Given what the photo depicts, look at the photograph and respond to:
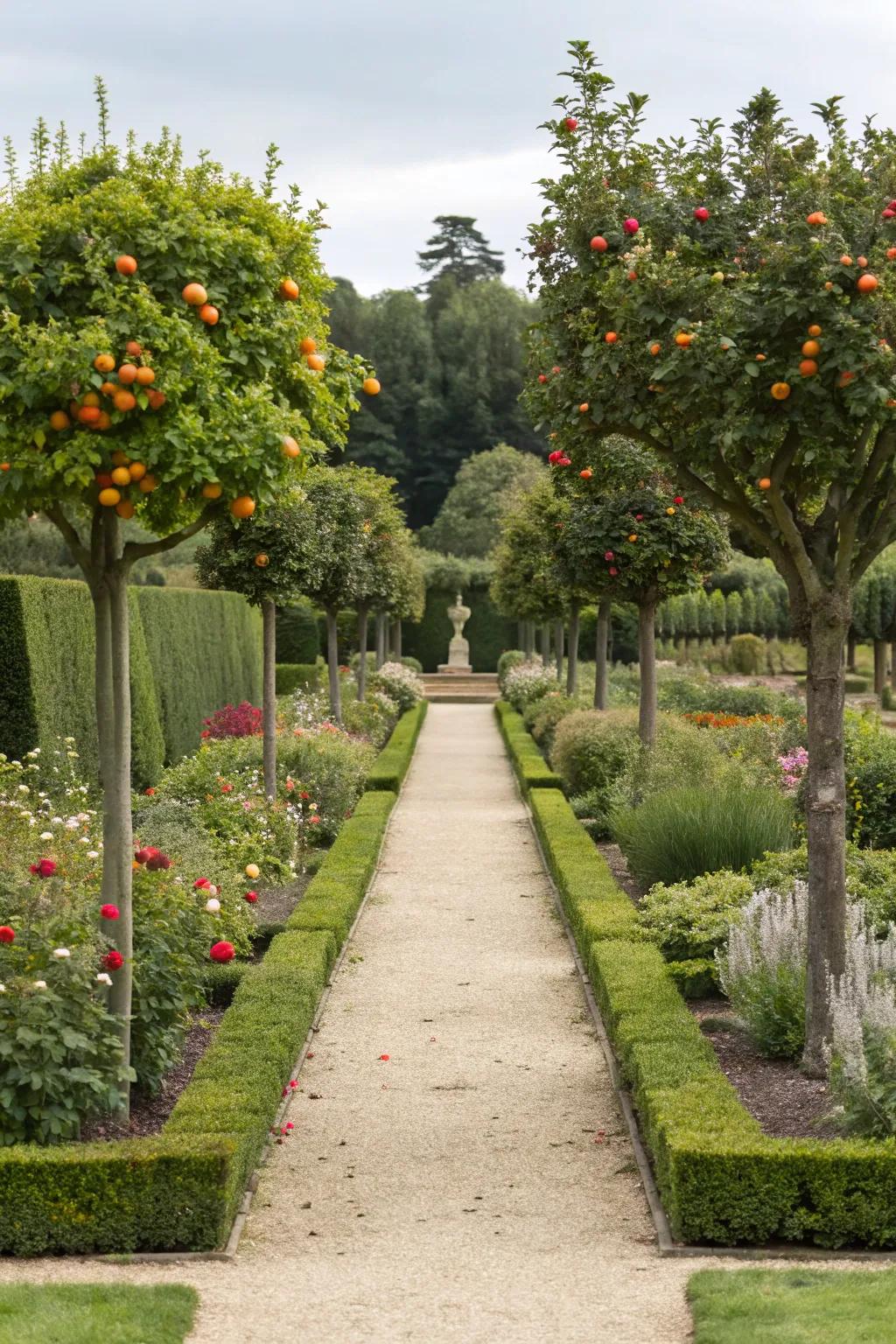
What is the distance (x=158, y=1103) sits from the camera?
5.58 metres

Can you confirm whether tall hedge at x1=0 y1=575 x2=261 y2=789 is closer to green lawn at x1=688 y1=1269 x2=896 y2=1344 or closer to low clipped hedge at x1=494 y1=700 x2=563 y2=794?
low clipped hedge at x1=494 y1=700 x2=563 y2=794

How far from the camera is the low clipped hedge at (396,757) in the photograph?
15.8m

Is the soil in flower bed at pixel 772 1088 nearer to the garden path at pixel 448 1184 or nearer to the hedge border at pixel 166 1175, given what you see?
the garden path at pixel 448 1184

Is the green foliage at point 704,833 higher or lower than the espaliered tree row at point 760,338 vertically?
lower

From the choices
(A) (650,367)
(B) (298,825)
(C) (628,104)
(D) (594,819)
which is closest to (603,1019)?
(A) (650,367)

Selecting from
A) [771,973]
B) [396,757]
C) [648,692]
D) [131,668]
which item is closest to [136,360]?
[771,973]

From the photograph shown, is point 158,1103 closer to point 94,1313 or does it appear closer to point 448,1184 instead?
point 448,1184

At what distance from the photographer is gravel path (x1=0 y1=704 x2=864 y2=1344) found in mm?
3936

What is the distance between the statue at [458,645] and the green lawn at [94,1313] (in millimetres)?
35898

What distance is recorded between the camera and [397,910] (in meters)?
10.0

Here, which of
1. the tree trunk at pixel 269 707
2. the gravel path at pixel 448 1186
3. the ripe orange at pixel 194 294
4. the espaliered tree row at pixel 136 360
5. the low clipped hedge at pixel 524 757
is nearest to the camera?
the gravel path at pixel 448 1186

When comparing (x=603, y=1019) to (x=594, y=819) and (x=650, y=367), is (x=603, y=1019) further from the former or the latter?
(x=594, y=819)

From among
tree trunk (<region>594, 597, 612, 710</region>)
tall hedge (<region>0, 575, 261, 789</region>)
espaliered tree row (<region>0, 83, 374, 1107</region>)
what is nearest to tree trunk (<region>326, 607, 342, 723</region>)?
tall hedge (<region>0, 575, 261, 789</region>)

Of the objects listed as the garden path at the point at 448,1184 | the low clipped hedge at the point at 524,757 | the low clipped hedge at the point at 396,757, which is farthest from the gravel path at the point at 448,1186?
the low clipped hedge at the point at 396,757
